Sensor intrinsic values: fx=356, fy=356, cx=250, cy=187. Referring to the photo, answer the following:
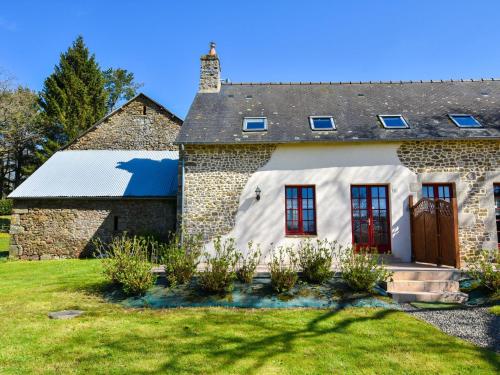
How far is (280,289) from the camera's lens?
684 centimetres

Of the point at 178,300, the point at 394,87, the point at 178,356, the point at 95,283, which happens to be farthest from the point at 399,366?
the point at 394,87

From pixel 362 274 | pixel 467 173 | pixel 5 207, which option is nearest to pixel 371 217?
pixel 467 173

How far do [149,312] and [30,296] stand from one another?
2.74m

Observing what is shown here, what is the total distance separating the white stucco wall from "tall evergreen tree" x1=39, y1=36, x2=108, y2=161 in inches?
880

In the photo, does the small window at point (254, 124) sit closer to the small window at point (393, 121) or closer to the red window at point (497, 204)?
the small window at point (393, 121)

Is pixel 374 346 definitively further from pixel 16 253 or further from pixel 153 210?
pixel 16 253

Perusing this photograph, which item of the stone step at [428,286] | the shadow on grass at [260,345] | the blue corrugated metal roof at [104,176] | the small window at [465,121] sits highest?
the small window at [465,121]

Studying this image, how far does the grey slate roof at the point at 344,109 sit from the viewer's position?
10273 millimetres

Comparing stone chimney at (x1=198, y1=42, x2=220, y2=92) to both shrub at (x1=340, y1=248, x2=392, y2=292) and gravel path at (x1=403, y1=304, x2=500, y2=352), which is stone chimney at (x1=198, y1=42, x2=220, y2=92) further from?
gravel path at (x1=403, y1=304, x2=500, y2=352)

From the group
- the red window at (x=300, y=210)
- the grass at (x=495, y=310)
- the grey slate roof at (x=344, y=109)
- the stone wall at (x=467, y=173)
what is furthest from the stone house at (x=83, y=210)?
the grass at (x=495, y=310)

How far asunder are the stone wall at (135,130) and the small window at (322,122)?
8476mm

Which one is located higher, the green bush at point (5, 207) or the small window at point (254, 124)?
the small window at point (254, 124)

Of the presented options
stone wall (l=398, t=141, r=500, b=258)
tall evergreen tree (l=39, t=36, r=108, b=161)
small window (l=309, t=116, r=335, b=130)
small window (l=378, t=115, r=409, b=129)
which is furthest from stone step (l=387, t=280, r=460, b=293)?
tall evergreen tree (l=39, t=36, r=108, b=161)

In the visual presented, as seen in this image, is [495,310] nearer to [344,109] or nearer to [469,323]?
[469,323]
